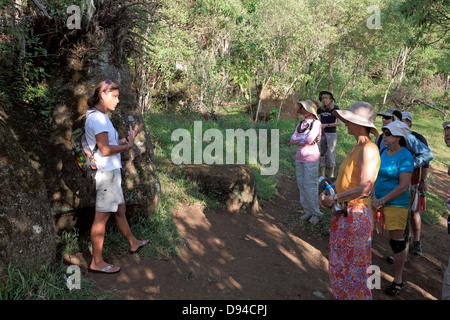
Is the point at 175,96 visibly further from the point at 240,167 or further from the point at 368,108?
the point at 368,108

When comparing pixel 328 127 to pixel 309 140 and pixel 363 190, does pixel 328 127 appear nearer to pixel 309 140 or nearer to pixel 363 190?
pixel 309 140

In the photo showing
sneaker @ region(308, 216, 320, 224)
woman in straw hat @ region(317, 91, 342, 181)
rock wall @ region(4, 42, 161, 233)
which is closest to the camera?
rock wall @ region(4, 42, 161, 233)

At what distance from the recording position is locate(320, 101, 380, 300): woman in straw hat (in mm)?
2732

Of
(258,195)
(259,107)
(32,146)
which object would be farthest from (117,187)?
(259,107)

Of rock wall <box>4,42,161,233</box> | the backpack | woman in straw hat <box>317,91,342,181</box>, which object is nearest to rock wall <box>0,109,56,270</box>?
the backpack

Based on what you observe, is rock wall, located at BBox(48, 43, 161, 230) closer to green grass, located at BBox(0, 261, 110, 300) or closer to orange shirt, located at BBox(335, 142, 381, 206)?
green grass, located at BBox(0, 261, 110, 300)

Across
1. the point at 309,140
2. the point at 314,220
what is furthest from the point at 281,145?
the point at 309,140

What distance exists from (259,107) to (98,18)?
30.9ft

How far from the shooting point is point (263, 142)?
10422mm

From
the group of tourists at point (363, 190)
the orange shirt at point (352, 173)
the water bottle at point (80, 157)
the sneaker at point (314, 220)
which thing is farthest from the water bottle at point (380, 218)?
the water bottle at point (80, 157)

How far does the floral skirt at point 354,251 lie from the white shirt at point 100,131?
2.32m

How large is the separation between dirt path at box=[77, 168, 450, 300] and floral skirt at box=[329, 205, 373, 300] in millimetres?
881

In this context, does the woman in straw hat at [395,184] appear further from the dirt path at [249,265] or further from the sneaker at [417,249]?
the sneaker at [417,249]

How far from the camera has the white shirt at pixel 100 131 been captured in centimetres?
304
